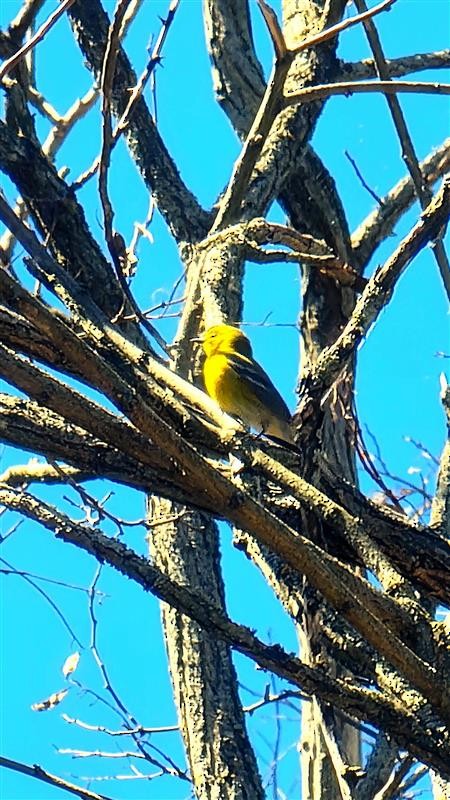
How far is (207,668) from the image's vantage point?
3.58 meters

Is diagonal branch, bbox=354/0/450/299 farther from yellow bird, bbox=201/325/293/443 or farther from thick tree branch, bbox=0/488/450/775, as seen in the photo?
yellow bird, bbox=201/325/293/443

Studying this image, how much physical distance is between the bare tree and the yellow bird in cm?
75

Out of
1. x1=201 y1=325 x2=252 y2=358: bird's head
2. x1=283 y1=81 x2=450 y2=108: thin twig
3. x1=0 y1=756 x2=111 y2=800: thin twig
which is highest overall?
x1=201 y1=325 x2=252 y2=358: bird's head

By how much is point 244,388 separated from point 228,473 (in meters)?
3.10

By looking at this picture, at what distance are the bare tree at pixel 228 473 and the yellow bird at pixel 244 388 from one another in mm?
752

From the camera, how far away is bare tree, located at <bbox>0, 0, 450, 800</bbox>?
6.18 feet

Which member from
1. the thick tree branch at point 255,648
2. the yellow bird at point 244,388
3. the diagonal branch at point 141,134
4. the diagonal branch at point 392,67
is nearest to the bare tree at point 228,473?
the thick tree branch at point 255,648

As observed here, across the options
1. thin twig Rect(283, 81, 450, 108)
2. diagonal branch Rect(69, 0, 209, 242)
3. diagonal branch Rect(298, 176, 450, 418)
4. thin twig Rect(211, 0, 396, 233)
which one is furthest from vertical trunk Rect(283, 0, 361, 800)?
diagonal branch Rect(298, 176, 450, 418)

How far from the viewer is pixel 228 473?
209cm

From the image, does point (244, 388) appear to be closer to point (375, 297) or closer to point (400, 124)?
point (400, 124)

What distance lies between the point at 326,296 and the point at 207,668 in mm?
2074

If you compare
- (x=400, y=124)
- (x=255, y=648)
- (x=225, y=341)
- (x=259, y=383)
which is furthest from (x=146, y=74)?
(x=259, y=383)

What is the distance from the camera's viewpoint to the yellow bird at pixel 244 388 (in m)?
4.95

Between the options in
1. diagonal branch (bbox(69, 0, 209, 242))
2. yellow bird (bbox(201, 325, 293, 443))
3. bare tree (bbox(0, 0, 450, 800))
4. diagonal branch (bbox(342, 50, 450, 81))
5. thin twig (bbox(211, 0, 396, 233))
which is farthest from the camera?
yellow bird (bbox(201, 325, 293, 443))
